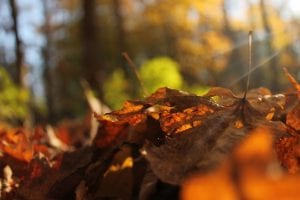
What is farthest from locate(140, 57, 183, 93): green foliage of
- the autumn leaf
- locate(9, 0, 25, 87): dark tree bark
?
the autumn leaf

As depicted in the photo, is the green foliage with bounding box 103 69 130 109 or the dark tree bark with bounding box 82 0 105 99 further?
the dark tree bark with bounding box 82 0 105 99

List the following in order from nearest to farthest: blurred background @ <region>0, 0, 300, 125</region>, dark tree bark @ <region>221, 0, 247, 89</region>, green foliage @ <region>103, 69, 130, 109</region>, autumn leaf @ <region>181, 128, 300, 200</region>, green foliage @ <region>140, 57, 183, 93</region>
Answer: autumn leaf @ <region>181, 128, 300, 200</region>
green foliage @ <region>140, 57, 183, 93</region>
green foliage @ <region>103, 69, 130, 109</region>
blurred background @ <region>0, 0, 300, 125</region>
dark tree bark @ <region>221, 0, 247, 89</region>

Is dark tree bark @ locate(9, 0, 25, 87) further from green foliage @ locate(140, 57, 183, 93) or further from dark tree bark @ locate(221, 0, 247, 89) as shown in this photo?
dark tree bark @ locate(221, 0, 247, 89)

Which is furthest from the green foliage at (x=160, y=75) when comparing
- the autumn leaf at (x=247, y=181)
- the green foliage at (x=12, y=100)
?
the autumn leaf at (x=247, y=181)

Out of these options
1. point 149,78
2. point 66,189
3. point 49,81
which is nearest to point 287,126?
point 66,189

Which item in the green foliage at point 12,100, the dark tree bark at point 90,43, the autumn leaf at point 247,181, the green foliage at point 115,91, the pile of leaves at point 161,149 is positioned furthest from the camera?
the dark tree bark at point 90,43

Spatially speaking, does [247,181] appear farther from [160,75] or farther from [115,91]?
[115,91]

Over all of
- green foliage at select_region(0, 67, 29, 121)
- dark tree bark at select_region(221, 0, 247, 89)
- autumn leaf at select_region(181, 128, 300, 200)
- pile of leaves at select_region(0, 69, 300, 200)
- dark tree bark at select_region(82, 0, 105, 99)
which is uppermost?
autumn leaf at select_region(181, 128, 300, 200)

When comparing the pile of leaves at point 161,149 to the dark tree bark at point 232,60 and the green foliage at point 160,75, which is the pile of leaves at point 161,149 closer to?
the green foliage at point 160,75
